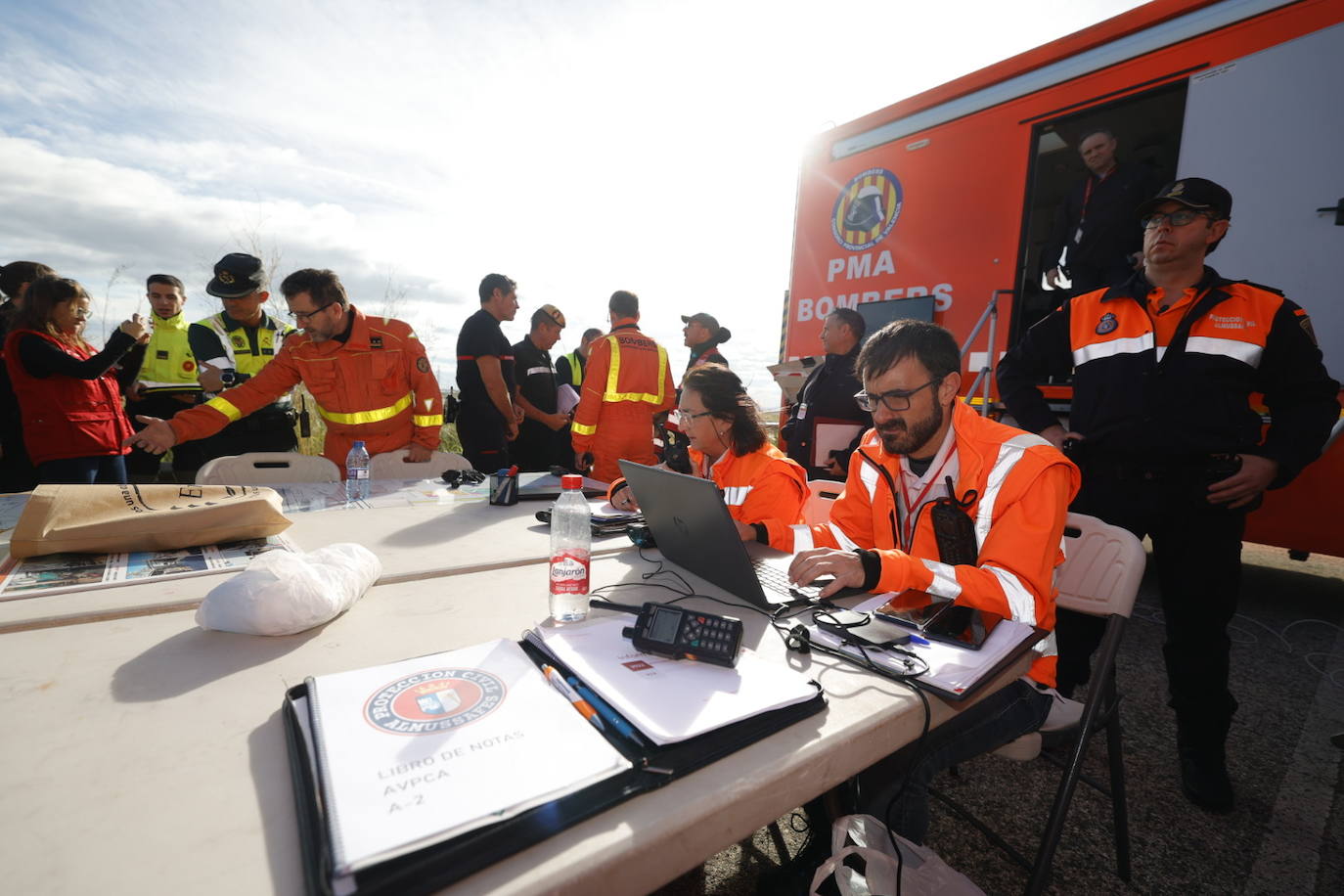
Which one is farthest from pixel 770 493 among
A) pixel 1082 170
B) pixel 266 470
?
pixel 1082 170

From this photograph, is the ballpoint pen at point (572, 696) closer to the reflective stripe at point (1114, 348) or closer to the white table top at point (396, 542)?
the white table top at point (396, 542)

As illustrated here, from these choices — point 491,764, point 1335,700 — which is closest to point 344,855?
point 491,764

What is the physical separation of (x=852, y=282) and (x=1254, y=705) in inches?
128

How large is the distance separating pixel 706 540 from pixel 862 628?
0.40 m

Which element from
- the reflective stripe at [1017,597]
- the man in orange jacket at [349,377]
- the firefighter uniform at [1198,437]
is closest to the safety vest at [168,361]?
the man in orange jacket at [349,377]

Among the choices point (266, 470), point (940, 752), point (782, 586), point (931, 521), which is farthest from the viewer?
point (266, 470)

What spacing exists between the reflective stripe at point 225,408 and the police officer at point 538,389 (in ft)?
7.91

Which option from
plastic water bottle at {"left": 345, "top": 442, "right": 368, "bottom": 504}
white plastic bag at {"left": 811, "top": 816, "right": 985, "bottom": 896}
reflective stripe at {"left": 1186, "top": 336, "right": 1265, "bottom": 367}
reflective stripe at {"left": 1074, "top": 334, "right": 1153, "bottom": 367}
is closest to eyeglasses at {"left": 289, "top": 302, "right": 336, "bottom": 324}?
plastic water bottle at {"left": 345, "top": 442, "right": 368, "bottom": 504}

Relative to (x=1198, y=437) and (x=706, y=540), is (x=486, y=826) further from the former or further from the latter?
(x=1198, y=437)

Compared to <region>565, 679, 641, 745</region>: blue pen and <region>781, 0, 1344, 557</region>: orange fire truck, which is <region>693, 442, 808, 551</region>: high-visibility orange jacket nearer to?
<region>565, 679, 641, 745</region>: blue pen

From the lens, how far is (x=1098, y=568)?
1668 millimetres

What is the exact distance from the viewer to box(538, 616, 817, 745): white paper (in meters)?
0.77

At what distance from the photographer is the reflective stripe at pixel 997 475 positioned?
152 cm

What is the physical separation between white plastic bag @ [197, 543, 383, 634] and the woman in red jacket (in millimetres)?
2881
